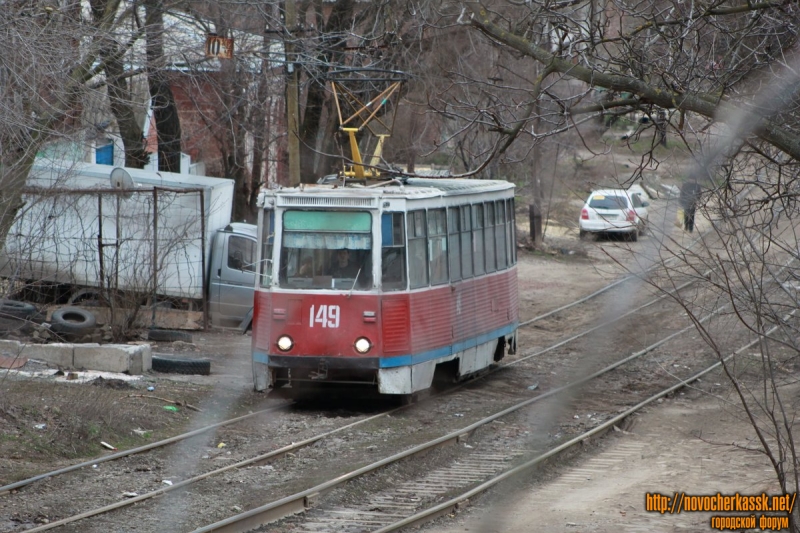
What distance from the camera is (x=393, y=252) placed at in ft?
41.1

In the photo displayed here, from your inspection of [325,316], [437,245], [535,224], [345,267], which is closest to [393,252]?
[345,267]

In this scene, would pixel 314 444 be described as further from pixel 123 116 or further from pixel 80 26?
pixel 123 116

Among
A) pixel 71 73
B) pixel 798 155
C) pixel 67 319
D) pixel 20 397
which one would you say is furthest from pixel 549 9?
pixel 67 319

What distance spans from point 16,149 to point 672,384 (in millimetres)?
9887

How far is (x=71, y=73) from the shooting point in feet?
50.8

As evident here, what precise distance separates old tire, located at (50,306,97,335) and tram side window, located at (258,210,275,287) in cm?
535

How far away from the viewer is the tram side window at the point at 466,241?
46.4ft

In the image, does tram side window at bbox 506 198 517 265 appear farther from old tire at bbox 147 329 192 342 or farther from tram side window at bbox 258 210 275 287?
old tire at bbox 147 329 192 342

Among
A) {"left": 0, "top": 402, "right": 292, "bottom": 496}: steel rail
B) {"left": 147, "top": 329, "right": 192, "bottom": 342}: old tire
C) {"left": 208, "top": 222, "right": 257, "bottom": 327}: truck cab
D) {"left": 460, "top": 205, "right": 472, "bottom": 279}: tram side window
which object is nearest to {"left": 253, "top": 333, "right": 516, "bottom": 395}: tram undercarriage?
{"left": 0, "top": 402, "right": 292, "bottom": 496}: steel rail

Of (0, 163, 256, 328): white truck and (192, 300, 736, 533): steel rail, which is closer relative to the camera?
(192, 300, 736, 533): steel rail

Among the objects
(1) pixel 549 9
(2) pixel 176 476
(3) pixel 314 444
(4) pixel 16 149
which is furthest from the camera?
(4) pixel 16 149

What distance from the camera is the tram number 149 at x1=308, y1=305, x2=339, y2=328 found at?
40.5 ft

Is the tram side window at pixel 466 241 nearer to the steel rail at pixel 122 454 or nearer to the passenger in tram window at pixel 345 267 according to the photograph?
the passenger in tram window at pixel 345 267

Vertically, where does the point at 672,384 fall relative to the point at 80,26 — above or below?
below
